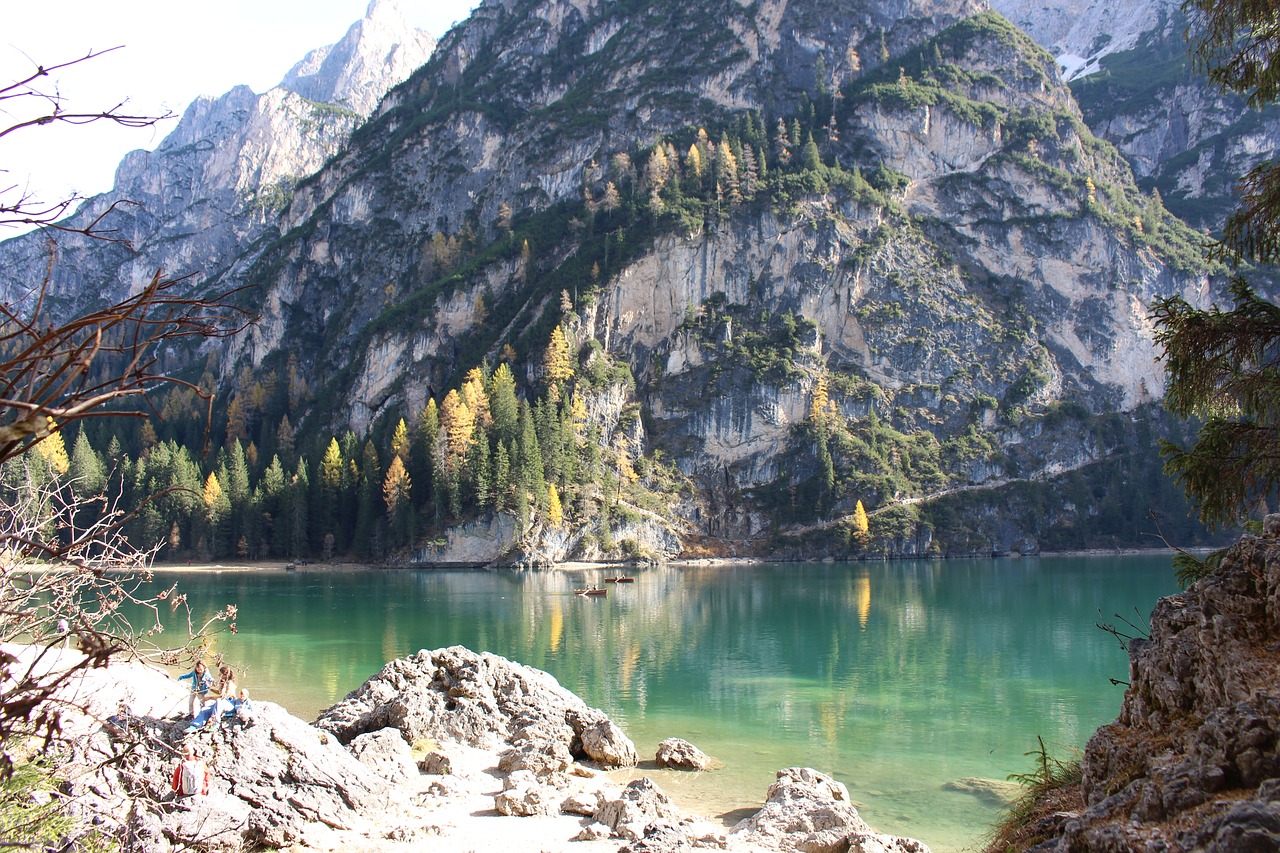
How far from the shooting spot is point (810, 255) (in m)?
122

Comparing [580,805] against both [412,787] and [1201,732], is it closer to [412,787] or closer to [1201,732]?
[412,787]

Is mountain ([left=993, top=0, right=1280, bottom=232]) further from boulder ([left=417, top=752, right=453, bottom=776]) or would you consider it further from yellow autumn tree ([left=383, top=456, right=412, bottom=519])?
boulder ([left=417, top=752, right=453, bottom=776])

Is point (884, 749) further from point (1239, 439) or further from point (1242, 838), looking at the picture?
point (1242, 838)

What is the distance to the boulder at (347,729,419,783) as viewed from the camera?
585 inches

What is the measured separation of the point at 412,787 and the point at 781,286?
373ft

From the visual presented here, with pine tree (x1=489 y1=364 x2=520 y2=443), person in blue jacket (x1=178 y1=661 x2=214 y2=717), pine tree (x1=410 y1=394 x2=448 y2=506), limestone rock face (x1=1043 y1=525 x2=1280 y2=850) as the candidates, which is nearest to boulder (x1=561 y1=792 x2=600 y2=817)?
person in blue jacket (x1=178 y1=661 x2=214 y2=717)

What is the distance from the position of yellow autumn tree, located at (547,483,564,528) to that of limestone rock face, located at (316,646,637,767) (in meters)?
68.0

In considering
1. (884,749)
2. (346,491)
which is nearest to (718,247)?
(346,491)

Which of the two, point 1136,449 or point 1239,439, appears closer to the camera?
point 1239,439

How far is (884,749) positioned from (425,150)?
15406 centimetres

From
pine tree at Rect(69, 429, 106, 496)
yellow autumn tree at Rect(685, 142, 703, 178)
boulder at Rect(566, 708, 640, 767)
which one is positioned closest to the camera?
boulder at Rect(566, 708, 640, 767)

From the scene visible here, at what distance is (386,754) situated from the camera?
612 inches

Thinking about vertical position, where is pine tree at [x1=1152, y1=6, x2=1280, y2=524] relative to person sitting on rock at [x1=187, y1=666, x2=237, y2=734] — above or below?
above

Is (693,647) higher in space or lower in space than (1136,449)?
lower
